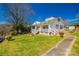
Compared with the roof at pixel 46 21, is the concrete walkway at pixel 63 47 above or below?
below

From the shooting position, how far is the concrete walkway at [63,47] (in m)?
2.58

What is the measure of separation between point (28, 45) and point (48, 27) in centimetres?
25

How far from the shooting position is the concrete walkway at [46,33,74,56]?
8.47ft

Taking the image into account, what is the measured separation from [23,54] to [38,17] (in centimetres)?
37

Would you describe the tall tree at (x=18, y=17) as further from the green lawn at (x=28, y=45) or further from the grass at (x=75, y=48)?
the grass at (x=75, y=48)

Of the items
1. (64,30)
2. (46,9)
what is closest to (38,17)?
(46,9)

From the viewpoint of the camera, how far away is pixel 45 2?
2.58m

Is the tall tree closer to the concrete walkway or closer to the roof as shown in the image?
the roof

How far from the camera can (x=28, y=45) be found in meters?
2.60

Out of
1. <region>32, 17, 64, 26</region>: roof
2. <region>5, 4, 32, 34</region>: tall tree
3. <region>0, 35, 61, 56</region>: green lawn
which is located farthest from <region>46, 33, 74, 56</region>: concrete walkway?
<region>5, 4, 32, 34</region>: tall tree

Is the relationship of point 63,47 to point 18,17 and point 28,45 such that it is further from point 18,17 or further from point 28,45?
point 18,17

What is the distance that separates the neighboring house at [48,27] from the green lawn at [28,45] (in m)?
0.05

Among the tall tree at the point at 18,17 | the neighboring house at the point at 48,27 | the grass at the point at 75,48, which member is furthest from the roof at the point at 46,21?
the grass at the point at 75,48

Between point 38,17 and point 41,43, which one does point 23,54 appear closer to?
point 41,43
